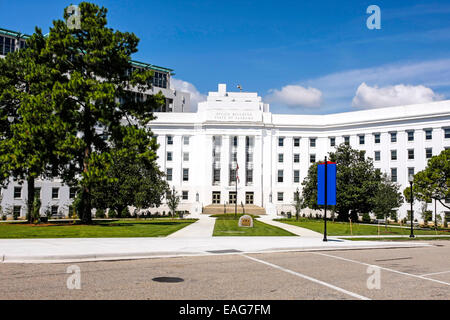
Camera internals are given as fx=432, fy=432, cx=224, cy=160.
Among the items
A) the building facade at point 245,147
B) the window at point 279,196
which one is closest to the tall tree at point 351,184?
the building facade at point 245,147

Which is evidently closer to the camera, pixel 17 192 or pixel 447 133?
pixel 17 192

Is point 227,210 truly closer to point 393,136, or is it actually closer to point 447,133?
point 393,136

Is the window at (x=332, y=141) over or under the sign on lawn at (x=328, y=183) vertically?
over

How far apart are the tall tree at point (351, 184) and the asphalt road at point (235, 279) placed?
40.5 m

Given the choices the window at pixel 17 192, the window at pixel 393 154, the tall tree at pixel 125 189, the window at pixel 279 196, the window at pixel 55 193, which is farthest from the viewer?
the window at pixel 279 196

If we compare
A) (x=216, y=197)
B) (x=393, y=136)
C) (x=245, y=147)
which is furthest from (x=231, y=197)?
(x=393, y=136)

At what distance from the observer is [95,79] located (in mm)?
31891

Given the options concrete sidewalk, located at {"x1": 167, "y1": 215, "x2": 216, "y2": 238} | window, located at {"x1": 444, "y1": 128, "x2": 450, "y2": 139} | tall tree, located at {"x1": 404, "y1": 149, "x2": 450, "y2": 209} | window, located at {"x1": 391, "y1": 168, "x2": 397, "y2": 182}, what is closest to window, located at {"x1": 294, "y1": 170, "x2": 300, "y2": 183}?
window, located at {"x1": 391, "y1": 168, "x2": 397, "y2": 182}

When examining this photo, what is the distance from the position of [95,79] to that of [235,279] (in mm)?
24974

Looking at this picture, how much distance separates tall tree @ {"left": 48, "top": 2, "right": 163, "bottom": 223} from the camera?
99.4 ft

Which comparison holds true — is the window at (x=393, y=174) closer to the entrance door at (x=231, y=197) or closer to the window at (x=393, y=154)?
the window at (x=393, y=154)

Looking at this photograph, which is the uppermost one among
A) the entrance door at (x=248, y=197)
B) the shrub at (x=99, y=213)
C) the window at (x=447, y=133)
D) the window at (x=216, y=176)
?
the window at (x=447, y=133)

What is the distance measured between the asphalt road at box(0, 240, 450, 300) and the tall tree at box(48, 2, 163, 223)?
58.9ft

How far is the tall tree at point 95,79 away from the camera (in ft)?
99.4
